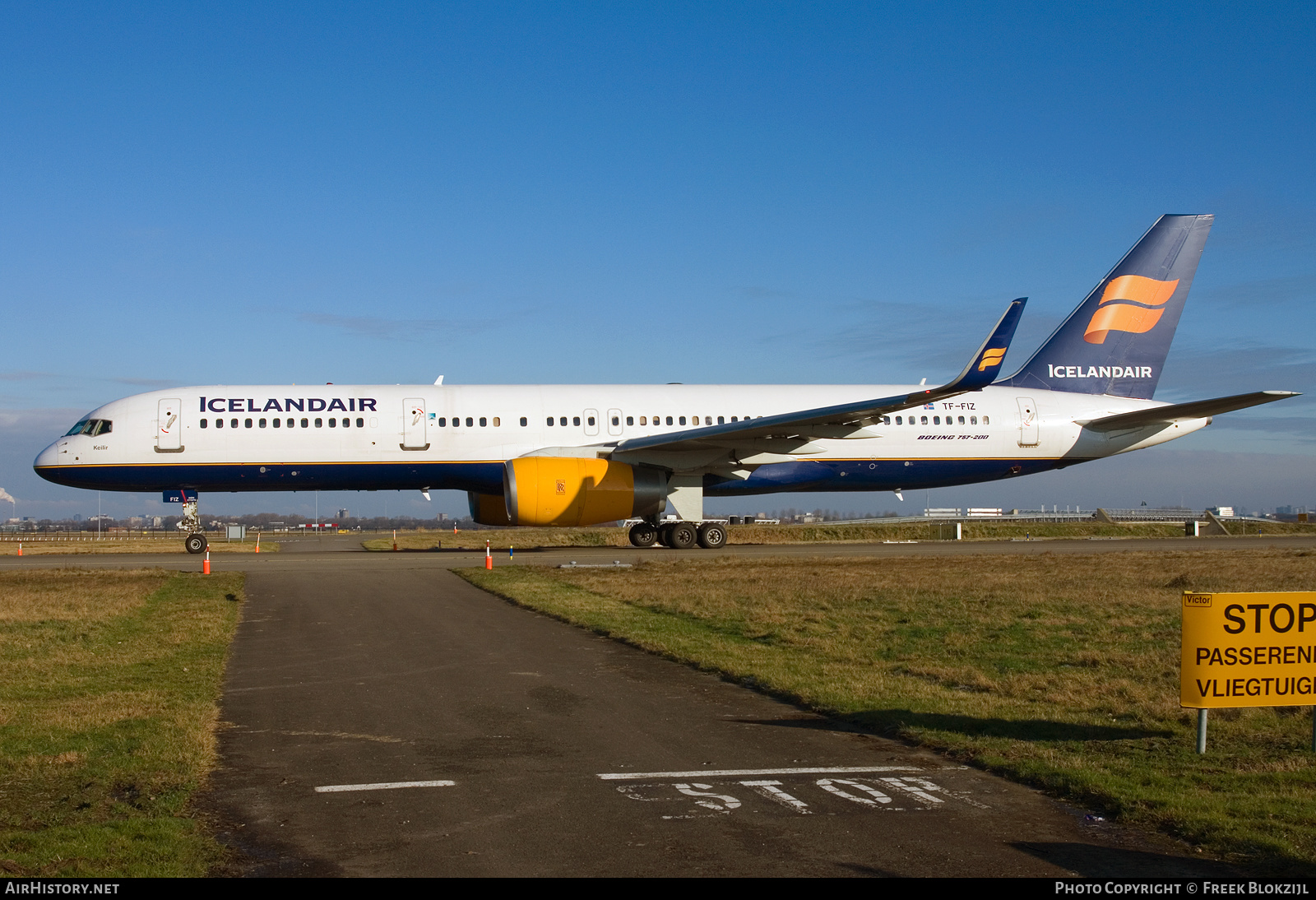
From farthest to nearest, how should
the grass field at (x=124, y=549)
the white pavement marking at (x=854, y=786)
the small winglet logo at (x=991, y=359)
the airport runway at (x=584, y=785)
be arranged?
the grass field at (x=124, y=549) < the small winglet logo at (x=991, y=359) < the white pavement marking at (x=854, y=786) < the airport runway at (x=584, y=785)

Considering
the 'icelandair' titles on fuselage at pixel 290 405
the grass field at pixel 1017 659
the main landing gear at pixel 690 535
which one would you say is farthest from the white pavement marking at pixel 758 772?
the 'icelandair' titles on fuselage at pixel 290 405

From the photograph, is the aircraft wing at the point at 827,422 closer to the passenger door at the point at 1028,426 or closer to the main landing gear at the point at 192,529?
the passenger door at the point at 1028,426

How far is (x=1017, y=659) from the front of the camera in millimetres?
11352

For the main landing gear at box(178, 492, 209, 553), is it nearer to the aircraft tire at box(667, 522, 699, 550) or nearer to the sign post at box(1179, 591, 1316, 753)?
the aircraft tire at box(667, 522, 699, 550)

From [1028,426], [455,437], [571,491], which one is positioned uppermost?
[1028,426]

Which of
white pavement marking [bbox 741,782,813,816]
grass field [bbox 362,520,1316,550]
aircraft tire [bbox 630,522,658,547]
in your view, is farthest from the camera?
grass field [bbox 362,520,1316,550]

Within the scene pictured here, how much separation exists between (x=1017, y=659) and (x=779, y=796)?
5.96 m

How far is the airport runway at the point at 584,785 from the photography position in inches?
201

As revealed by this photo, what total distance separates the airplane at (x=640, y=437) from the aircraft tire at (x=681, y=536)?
49 millimetres

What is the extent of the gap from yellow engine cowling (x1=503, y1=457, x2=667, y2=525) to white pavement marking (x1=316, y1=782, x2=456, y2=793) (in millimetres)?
18816

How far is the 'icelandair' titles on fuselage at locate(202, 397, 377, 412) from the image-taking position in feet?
90.8

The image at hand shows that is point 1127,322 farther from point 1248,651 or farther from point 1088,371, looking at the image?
point 1248,651

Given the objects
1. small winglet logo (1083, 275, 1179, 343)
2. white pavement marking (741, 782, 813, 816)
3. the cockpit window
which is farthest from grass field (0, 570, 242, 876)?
small winglet logo (1083, 275, 1179, 343)

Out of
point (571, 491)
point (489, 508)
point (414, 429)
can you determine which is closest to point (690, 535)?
point (571, 491)
